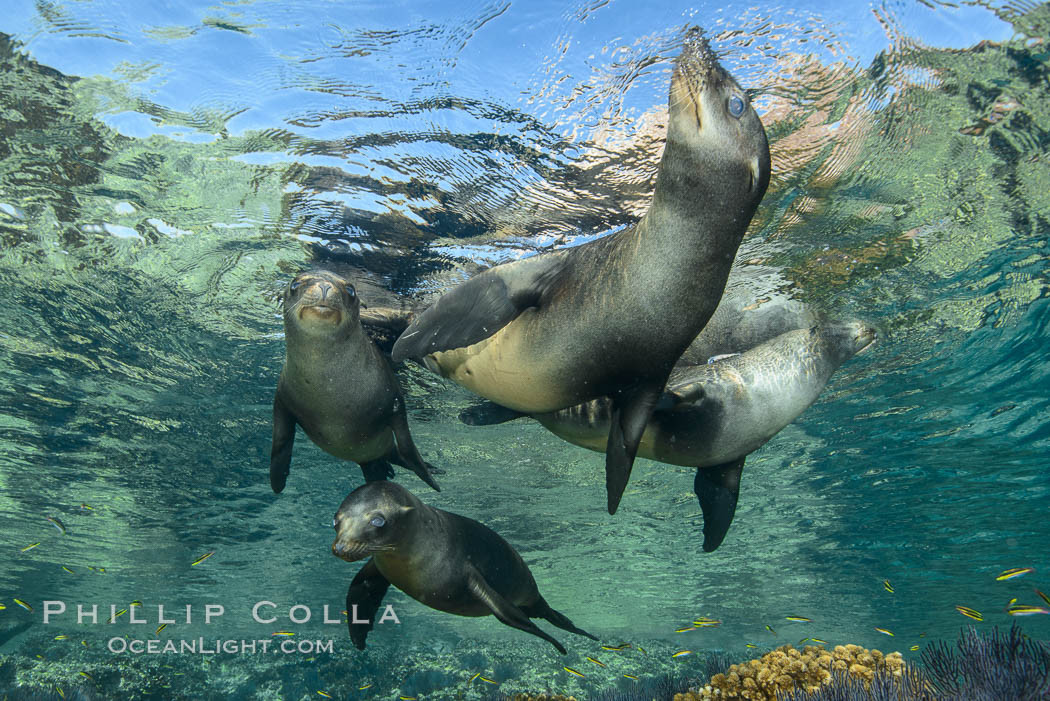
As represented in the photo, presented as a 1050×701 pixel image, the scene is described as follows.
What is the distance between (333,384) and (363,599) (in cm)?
257

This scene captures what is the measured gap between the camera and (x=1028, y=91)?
4883 mm

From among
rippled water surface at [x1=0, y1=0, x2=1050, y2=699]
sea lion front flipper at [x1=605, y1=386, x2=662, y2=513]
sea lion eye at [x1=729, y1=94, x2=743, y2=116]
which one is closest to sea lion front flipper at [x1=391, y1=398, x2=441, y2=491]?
sea lion front flipper at [x1=605, y1=386, x2=662, y2=513]

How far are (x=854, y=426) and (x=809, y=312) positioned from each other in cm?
527

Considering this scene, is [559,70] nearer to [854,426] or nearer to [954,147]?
[954,147]

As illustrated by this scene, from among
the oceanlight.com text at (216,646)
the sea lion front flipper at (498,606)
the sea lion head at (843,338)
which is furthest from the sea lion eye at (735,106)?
the oceanlight.com text at (216,646)

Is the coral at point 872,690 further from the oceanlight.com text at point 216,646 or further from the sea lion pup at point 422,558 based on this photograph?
the oceanlight.com text at point 216,646

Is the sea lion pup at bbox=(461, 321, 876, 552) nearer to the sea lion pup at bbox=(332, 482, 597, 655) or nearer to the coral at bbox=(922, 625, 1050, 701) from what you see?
the sea lion pup at bbox=(332, 482, 597, 655)

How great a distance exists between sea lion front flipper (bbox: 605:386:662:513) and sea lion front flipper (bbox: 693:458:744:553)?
1428 mm

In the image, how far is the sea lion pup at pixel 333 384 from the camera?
14.3 ft

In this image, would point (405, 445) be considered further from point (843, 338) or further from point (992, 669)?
point (992, 669)

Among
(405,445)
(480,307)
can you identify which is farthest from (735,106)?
(405,445)

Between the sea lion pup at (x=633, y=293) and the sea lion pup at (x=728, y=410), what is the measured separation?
795 mm

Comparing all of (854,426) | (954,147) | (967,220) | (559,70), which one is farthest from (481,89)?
(854,426)

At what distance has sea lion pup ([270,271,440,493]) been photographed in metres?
4.36
